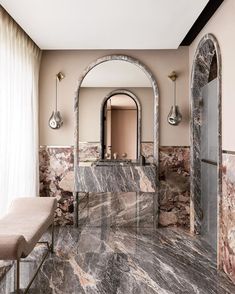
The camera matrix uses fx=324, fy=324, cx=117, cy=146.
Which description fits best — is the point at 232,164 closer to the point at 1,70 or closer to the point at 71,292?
the point at 71,292

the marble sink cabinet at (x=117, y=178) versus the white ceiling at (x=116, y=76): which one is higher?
the white ceiling at (x=116, y=76)

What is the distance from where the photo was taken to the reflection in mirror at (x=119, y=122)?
4215mm

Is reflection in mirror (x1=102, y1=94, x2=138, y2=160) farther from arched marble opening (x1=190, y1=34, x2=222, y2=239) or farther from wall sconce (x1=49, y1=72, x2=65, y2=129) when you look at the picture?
arched marble opening (x1=190, y1=34, x2=222, y2=239)

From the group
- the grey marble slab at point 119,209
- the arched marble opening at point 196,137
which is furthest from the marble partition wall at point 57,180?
the arched marble opening at point 196,137

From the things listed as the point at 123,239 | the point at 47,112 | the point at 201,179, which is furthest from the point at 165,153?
the point at 47,112

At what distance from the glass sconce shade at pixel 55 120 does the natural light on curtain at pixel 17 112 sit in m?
0.22

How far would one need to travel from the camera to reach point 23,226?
2637 mm

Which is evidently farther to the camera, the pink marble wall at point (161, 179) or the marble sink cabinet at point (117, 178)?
the pink marble wall at point (161, 179)

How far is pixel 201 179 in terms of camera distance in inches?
159

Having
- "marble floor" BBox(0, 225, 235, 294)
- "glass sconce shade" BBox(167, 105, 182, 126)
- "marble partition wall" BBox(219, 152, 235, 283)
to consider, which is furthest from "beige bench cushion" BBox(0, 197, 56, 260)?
"glass sconce shade" BBox(167, 105, 182, 126)

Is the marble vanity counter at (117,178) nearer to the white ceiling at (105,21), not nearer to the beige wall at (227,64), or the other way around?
the beige wall at (227,64)

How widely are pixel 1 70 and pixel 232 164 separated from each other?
7.39 feet

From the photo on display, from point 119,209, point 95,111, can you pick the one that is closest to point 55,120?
point 95,111

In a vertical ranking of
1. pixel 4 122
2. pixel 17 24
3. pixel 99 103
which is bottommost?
pixel 4 122
